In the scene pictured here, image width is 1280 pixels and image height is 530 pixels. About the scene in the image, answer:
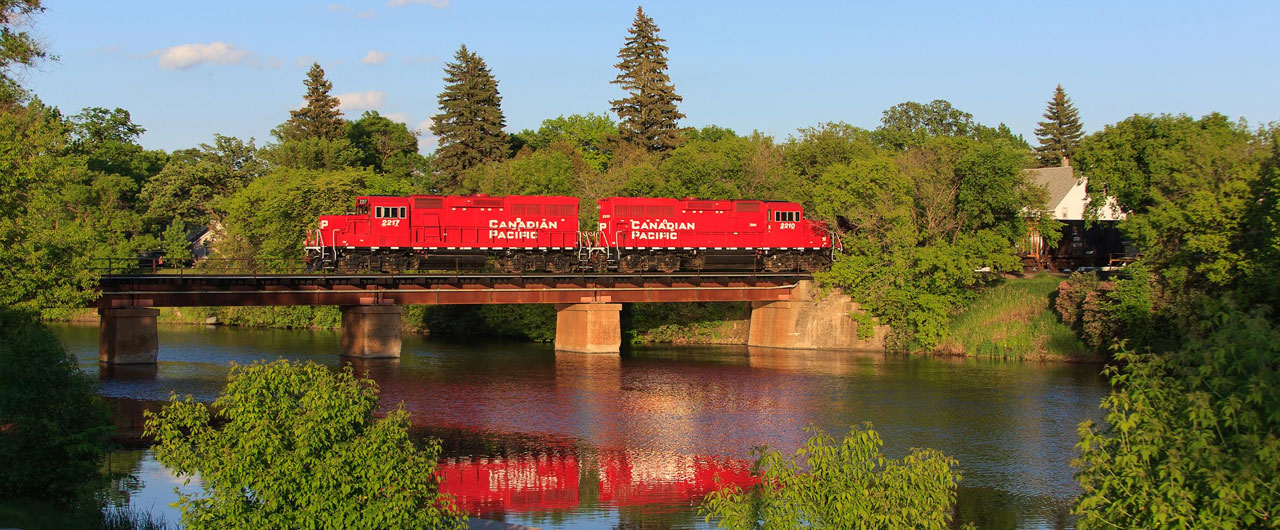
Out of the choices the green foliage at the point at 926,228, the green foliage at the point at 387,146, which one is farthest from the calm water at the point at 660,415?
the green foliage at the point at 387,146

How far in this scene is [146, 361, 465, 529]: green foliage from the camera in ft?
47.2

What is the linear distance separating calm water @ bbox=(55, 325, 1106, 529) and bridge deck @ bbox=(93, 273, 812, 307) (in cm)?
323

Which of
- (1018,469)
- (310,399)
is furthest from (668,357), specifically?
(310,399)

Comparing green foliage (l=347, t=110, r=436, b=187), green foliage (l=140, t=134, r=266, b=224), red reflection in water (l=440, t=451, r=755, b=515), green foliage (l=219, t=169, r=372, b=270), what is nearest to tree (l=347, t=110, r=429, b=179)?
green foliage (l=347, t=110, r=436, b=187)

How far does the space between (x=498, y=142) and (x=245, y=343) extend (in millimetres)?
45425

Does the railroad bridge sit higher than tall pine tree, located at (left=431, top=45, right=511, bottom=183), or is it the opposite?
tall pine tree, located at (left=431, top=45, right=511, bottom=183)

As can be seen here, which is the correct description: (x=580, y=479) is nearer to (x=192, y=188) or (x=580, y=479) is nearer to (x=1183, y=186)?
(x=1183, y=186)

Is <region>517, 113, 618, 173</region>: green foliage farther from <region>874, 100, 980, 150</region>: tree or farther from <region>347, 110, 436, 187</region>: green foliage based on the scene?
<region>874, 100, 980, 150</region>: tree

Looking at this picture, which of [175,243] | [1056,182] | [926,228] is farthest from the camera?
[1056,182]

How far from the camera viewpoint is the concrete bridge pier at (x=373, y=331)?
51500mm

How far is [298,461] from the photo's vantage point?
14469mm

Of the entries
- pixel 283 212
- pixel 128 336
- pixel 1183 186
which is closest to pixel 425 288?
pixel 128 336

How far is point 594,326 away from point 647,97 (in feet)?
Answer: 147

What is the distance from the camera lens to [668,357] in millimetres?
57000
